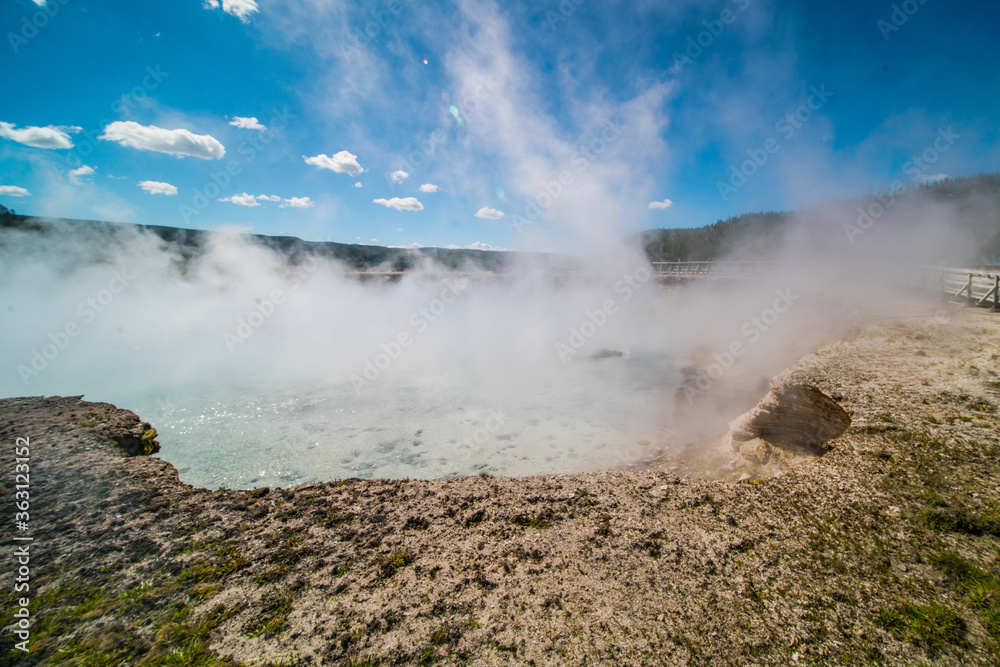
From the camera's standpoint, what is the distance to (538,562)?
2.92 meters

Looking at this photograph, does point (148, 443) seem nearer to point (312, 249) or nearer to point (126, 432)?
point (126, 432)

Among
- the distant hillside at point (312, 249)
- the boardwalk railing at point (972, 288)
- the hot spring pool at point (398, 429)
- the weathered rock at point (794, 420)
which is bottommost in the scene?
the hot spring pool at point (398, 429)

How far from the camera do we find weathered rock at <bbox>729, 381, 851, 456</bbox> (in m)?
5.33

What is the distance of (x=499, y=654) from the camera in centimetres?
218

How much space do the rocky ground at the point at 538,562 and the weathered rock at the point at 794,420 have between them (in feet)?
3.35

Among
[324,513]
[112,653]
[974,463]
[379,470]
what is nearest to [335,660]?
[112,653]

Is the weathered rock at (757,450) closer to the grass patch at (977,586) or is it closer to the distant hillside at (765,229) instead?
the grass patch at (977,586)

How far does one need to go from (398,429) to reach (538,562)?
19.7ft

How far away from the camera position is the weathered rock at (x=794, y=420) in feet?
17.5

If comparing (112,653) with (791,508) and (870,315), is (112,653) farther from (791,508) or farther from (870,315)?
(870,315)

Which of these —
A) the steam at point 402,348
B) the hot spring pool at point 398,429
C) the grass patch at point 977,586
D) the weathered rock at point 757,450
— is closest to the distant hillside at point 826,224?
the steam at point 402,348

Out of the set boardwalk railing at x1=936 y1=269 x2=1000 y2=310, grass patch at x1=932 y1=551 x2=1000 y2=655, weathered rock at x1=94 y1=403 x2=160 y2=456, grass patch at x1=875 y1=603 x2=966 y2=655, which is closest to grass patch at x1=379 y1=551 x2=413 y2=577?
grass patch at x1=875 y1=603 x2=966 y2=655

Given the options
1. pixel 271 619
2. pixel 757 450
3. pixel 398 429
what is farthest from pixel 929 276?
pixel 271 619

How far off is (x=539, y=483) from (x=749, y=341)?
13573 mm
